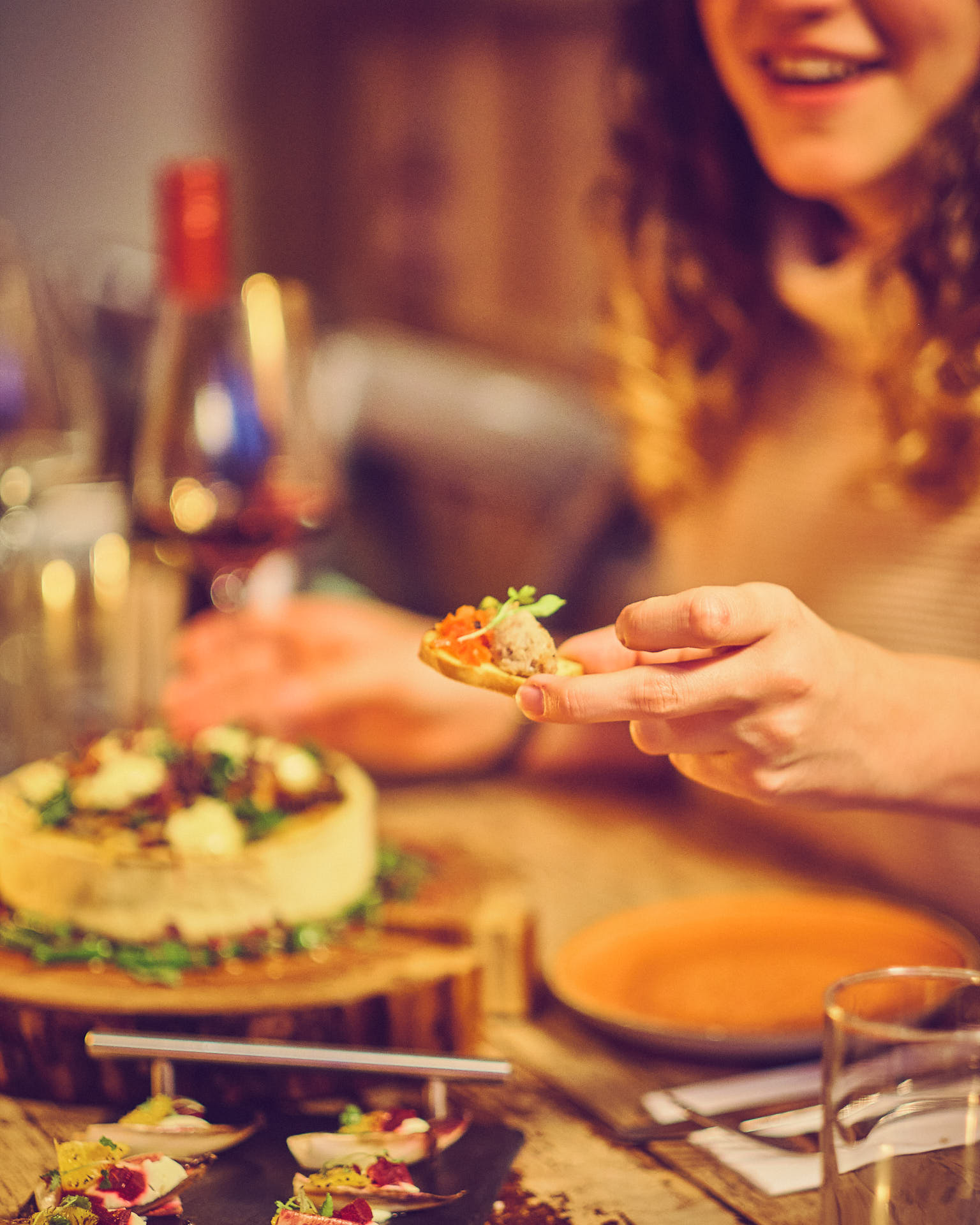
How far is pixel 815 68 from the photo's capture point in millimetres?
1403

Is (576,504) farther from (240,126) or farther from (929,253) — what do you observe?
Answer: (240,126)

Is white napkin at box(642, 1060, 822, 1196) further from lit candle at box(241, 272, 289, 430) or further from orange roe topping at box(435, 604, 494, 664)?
lit candle at box(241, 272, 289, 430)

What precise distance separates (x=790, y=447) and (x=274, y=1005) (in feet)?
3.88

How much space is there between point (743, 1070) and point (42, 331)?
1383mm

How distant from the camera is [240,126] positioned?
5961 mm

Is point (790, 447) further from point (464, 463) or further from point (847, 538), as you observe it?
point (464, 463)

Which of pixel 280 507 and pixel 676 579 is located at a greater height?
pixel 280 507

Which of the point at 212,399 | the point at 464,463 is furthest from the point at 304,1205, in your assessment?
the point at 464,463

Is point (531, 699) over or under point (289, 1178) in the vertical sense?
over

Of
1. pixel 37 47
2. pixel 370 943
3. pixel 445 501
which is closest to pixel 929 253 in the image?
pixel 370 943

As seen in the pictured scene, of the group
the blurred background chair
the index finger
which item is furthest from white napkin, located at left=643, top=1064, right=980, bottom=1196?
the blurred background chair

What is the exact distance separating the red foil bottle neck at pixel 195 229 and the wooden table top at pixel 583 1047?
2.36 ft

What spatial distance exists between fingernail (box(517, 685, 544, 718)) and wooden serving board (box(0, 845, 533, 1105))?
1.33 feet

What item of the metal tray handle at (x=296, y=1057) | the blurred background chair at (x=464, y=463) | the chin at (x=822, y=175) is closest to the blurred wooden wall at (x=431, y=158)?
the blurred background chair at (x=464, y=463)
